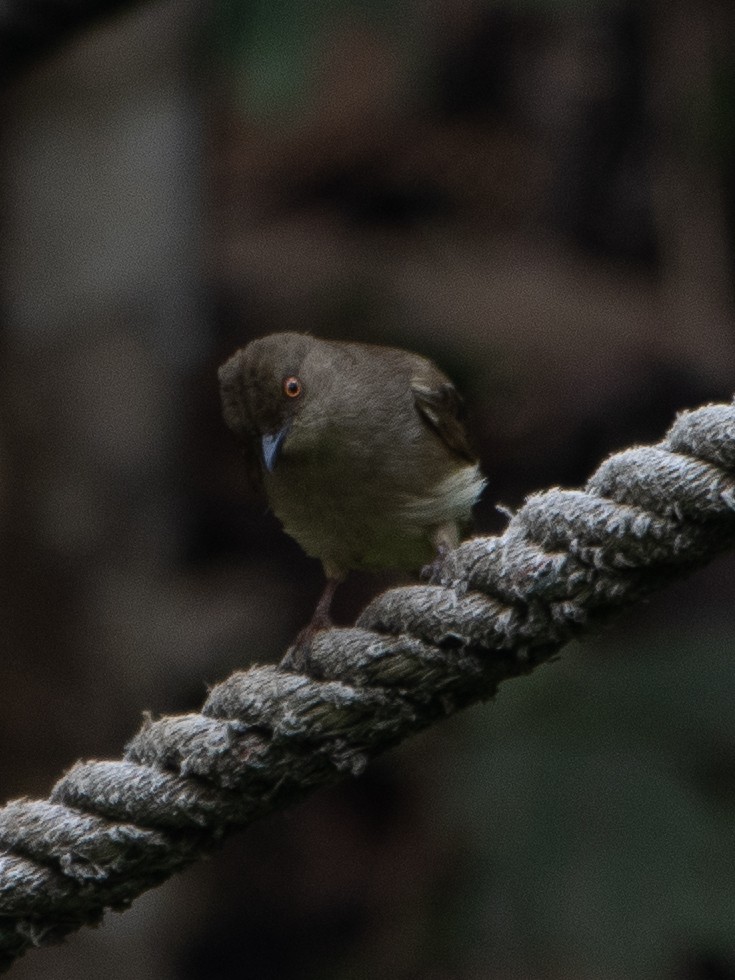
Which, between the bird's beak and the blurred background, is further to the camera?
the blurred background

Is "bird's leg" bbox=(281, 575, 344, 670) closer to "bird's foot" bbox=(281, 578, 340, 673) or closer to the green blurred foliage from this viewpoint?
"bird's foot" bbox=(281, 578, 340, 673)

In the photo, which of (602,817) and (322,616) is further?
(602,817)

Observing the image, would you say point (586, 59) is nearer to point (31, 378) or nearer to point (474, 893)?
point (31, 378)

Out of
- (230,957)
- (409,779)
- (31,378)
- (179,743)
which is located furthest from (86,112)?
(179,743)

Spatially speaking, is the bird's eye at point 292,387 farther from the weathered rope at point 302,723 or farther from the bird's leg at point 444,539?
the weathered rope at point 302,723

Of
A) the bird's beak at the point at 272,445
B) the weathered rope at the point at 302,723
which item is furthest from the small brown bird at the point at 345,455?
the weathered rope at the point at 302,723

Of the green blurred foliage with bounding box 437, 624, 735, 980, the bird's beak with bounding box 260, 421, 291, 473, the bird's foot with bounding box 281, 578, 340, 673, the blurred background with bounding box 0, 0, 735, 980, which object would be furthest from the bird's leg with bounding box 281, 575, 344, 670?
the blurred background with bounding box 0, 0, 735, 980

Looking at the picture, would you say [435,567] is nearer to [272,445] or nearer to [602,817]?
[272,445]

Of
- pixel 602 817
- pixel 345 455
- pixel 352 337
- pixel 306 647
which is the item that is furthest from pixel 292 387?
pixel 352 337
